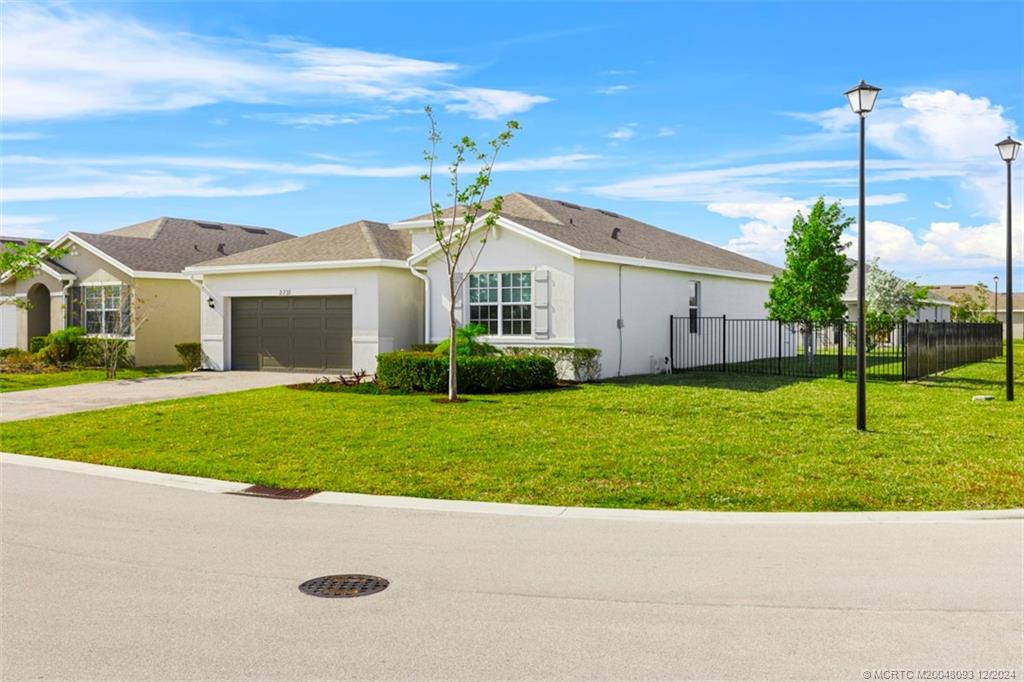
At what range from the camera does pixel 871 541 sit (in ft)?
23.4

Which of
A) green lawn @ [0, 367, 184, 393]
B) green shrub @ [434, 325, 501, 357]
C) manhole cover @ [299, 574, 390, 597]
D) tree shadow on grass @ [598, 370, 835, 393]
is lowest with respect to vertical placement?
manhole cover @ [299, 574, 390, 597]

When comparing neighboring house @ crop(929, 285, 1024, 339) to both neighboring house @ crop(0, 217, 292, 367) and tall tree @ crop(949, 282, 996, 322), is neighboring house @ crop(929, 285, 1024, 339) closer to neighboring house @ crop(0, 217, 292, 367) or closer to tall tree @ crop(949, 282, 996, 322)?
tall tree @ crop(949, 282, 996, 322)

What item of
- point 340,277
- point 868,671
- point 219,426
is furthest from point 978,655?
point 340,277

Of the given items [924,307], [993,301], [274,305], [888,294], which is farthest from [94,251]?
[993,301]

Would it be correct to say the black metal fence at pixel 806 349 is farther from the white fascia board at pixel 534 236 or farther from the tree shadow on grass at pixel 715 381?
the white fascia board at pixel 534 236

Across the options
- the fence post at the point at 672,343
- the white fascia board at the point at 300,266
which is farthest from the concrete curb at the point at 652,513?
the fence post at the point at 672,343

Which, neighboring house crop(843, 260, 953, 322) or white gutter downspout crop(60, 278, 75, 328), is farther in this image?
neighboring house crop(843, 260, 953, 322)

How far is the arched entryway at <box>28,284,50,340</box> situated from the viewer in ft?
103

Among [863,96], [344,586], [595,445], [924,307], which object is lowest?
[344,586]

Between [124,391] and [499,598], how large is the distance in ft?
56.3

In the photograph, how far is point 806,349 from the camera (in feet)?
87.2

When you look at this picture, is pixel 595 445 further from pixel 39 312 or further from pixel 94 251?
pixel 39 312

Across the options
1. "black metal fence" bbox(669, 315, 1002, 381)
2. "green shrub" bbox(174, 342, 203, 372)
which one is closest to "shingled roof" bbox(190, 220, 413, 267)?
"green shrub" bbox(174, 342, 203, 372)

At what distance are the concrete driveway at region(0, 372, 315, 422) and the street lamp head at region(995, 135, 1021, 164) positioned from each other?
16.6 m
